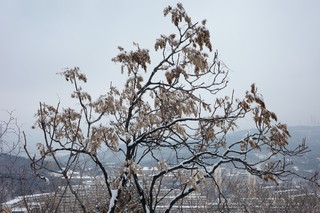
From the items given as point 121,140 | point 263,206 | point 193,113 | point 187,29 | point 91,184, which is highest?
point 187,29

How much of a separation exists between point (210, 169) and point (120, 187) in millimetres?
1236

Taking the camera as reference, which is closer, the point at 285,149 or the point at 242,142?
the point at 285,149

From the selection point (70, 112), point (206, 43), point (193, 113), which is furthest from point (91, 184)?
point (206, 43)

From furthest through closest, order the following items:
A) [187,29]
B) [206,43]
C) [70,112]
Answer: [70,112], [187,29], [206,43]

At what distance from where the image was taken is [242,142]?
4.57 m

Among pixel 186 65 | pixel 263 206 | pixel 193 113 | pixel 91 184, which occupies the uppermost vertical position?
pixel 186 65

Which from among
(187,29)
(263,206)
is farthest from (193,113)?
(263,206)

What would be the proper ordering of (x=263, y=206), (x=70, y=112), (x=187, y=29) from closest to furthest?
(x=187, y=29)
(x=70, y=112)
(x=263, y=206)

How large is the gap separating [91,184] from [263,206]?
27.4ft

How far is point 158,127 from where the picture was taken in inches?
183

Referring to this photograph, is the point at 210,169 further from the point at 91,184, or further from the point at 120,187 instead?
the point at 91,184

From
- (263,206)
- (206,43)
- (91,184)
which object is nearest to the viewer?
(206,43)

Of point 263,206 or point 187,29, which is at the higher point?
point 187,29

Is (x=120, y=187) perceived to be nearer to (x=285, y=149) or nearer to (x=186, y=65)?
(x=186, y=65)
